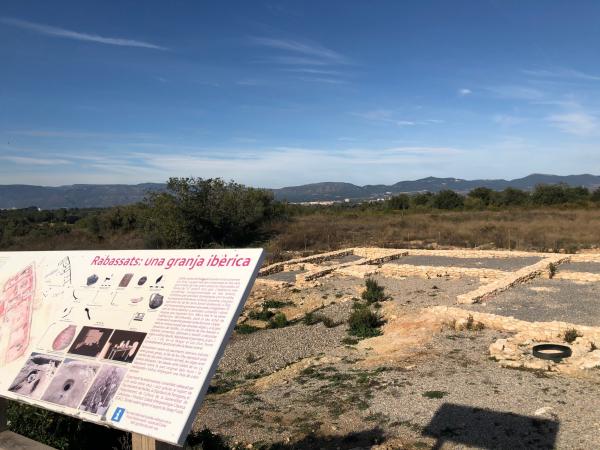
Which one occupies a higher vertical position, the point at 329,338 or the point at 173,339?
the point at 173,339

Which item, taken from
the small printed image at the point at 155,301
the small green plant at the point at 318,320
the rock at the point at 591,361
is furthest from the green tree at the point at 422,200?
the small printed image at the point at 155,301

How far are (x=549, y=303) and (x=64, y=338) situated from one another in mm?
12649

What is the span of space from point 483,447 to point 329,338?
558 cm

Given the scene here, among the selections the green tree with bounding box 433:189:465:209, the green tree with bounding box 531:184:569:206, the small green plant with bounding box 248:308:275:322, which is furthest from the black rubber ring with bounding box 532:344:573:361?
the green tree with bounding box 531:184:569:206

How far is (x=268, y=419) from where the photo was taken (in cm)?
636

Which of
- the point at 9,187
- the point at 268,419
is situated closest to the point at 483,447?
the point at 268,419

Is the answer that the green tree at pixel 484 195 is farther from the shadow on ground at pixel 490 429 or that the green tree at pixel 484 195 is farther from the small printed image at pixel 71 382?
the small printed image at pixel 71 382

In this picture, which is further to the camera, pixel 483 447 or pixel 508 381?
pixel 508 381

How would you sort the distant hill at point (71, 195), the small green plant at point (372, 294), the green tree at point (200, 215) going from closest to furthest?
1. the small green plant at point (372, 294)
2. the green tree at point (200, 215)
3. the distant hill at point (71, 195)

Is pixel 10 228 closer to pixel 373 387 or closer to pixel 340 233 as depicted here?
pixel 340 233

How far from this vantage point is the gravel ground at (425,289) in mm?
13383

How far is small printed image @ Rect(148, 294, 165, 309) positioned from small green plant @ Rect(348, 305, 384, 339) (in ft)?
26.3

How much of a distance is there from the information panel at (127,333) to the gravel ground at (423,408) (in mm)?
3264

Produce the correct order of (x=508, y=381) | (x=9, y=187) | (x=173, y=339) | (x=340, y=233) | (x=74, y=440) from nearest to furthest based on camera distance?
(x=173, y=339), (x=74, y=440), (x=508, y=381), (x=340, y=233), (x=9, y=187)
